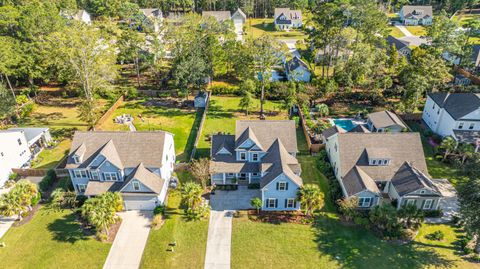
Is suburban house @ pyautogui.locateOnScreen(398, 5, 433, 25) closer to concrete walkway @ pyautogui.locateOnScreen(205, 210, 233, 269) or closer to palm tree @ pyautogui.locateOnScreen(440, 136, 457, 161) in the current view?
palm tree @ pyautogui.locateOnScreen(440, 136, 457, 161)

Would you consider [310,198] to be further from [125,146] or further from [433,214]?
[125,146]

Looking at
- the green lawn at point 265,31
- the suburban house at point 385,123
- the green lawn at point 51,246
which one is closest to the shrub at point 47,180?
the green lawn at point 51,246

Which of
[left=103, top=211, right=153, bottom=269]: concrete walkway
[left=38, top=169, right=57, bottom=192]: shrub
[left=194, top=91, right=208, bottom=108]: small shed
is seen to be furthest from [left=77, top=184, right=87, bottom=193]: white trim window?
[left=194, top=91, right=208, bottom=108]: small shed

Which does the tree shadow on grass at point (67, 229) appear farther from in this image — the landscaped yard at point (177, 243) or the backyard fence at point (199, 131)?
the backyard fence at point (199, 131)

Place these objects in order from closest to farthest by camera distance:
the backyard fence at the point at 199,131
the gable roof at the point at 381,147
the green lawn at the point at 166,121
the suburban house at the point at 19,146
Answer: the gable roof at the point at 381,147 → the suburban house at the point at 19,146 → the backyard fence at the point at 199,131 → the green lawn at the point at 166,121

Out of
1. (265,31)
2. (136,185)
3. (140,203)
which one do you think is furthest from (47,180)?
(265,31)

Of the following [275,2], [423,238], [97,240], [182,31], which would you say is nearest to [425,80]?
[423,238]

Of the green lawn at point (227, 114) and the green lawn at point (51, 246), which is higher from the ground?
the green lawn at point (227, 114)
